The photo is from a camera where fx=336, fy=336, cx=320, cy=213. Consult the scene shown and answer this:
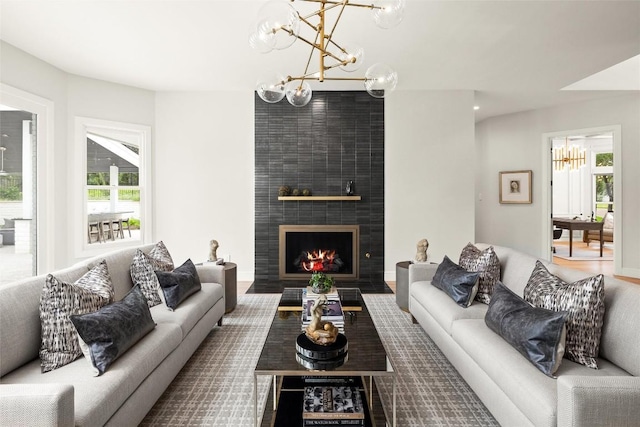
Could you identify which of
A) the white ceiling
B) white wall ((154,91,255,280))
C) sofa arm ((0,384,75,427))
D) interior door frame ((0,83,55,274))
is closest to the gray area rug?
sofa arm ((0,384,75,427))

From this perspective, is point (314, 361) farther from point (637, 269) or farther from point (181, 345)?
point (637, 269)

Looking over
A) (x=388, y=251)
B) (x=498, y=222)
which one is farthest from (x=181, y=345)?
(x=498, y=222)

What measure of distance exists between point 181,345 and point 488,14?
3.61m

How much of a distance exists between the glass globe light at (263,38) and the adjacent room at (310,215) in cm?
2

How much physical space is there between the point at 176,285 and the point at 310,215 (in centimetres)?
275

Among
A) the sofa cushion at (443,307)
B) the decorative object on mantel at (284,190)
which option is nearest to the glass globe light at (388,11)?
the sofa cushion at (443,307)

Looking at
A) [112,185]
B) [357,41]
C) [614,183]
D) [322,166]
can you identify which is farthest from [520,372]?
[614,183]

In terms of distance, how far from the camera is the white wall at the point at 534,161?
17.5 feet

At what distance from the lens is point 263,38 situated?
1.79 metres

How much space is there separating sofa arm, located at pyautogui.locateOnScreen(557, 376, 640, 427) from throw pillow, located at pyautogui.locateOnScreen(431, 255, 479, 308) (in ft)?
4.15

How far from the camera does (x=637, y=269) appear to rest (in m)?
5.27

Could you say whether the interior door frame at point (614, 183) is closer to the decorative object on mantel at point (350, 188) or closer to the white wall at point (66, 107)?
the decorative object on mantel at point (350, 188)

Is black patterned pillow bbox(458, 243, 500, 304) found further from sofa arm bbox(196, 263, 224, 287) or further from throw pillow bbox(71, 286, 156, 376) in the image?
throw pillow bbox(71, 286, 156, 376)

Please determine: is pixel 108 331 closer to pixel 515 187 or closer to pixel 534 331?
pixel 534 331
